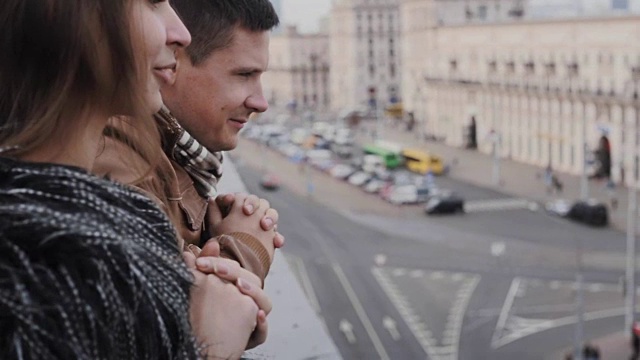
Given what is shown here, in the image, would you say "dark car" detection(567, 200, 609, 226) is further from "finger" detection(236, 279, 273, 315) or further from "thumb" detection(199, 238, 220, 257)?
"finger" detection(236, 279, 273, 315)

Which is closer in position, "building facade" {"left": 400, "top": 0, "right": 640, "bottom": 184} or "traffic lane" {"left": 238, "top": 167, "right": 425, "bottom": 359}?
"traffic lane" {"left": 238, "top": 167, "right": 425, "bottom": 359}

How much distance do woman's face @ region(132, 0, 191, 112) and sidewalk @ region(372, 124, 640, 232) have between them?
3035 cm

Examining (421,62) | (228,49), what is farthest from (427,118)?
(228,49)

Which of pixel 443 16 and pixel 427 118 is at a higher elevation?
pixel 443 16

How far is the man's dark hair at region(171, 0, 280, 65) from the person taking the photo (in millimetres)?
2508

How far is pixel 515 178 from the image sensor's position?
140 feet

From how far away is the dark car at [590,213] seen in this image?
3191 cm

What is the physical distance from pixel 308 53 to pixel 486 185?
51.8 m

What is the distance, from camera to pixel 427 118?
198 ft

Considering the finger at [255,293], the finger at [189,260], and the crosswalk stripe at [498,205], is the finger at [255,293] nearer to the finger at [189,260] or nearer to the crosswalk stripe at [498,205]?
the finger at [189,260]

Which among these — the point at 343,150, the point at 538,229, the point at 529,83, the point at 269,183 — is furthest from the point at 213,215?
the point at 343,150

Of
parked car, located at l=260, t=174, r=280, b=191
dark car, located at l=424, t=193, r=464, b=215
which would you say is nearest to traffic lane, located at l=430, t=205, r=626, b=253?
dark car, located at l=424, t=193, r=464, b=215

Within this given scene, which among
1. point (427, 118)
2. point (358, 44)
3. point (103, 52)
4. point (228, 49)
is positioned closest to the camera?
point (103, 52)

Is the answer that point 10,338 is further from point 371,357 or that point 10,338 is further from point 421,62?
point 421,62
